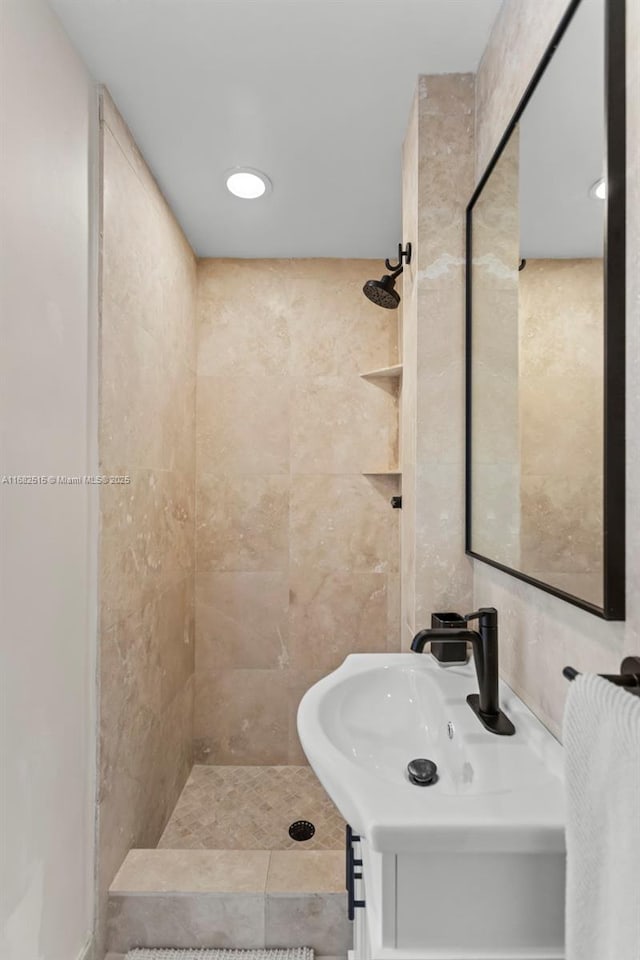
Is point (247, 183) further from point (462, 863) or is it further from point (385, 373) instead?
point (462, 863)

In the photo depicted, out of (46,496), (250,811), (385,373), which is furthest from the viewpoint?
(385,373)

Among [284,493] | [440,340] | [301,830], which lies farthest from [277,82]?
[301,830]

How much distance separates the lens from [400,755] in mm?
1021

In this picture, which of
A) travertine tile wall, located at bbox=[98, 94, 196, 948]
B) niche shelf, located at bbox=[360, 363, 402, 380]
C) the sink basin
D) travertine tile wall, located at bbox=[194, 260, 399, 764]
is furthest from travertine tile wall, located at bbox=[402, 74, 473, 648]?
travertine tile wall, located at bbox=[194, 260, 399, 764]

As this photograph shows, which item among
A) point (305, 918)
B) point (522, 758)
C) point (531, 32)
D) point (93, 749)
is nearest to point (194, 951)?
point (305, 918)

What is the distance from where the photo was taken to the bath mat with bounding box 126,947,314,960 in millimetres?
1324

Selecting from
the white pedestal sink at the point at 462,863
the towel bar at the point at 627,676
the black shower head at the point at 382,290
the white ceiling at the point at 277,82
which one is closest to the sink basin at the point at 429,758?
the white pedestal sink at the point at 462,863

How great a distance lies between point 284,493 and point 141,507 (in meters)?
0.82

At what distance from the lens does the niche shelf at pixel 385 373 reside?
6.97ft

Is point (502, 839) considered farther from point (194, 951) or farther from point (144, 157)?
point (144, 157)

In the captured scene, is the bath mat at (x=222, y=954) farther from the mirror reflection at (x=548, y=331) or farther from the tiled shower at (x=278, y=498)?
the mirror reflection at (x=548, y=331)

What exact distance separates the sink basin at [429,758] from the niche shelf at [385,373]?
1261 millimetres

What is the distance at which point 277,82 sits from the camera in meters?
1.35

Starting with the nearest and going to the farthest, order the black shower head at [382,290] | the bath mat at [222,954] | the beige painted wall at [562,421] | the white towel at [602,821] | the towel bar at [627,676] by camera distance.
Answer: the white towel at [602,821] < the towel bar at [627,676] < the beige painted wall at [562,421] < the bath mat at [222,954] < the black shower head at [382,290]
